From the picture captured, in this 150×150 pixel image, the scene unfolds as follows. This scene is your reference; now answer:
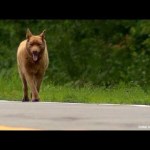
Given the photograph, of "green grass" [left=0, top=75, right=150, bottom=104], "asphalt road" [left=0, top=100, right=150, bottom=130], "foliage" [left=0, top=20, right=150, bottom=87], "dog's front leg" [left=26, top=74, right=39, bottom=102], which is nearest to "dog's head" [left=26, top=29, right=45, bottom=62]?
"dog's front leg" [left=26, top=74, right=39, bottom=102]

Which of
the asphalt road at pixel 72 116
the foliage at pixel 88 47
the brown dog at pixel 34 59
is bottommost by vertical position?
the asphalt road at pixel 72 116

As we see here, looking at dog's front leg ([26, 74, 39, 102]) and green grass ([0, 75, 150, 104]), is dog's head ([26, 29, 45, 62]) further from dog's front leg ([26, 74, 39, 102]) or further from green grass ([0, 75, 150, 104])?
green grass ([0, 75, 150, 104])

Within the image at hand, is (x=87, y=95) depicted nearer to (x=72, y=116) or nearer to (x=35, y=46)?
(x=35, y=46)

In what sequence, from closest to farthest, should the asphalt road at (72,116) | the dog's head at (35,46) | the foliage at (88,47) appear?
1. the asphalt road at (72,116)
2. the dog's head at (35,46)
3. the foliage at (88,47)

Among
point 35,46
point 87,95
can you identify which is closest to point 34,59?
point 35,46

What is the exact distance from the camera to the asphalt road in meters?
8.69

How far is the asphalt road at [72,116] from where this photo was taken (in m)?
8.69

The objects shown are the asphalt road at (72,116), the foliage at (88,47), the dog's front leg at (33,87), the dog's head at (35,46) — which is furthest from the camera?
the foliage at (88,47)

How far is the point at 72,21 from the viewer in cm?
2427

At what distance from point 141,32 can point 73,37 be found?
2819mm

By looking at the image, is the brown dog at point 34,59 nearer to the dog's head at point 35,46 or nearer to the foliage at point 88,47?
the dog's head at point 35,46

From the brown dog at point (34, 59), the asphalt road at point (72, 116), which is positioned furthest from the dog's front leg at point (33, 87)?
the asphalt road at point (72, 116)

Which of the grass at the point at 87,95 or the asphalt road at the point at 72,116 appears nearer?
the asphalt road at the point at 72,116

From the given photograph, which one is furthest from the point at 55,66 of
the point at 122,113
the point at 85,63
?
the point at 122,113
